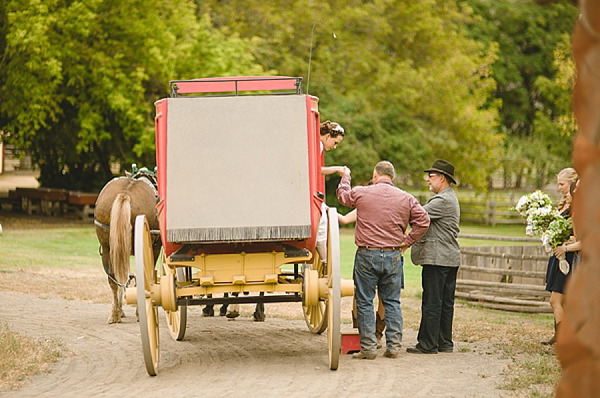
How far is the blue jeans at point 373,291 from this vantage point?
819 centimetres

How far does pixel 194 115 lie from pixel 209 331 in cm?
370

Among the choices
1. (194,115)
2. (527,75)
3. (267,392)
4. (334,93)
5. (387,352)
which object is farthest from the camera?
(527,75)

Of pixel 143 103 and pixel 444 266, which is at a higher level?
pixel 143 103

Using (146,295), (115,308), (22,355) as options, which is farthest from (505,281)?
(22,355)

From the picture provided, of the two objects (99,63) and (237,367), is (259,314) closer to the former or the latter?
(237,367)

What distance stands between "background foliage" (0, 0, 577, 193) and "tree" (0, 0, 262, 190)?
0.17 feet

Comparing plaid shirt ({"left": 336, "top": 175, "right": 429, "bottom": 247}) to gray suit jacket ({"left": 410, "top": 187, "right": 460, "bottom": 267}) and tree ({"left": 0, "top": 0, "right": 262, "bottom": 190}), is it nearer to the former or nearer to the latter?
gray suit jacket ({"left": 410, "top": 187, "right": 460, "bottom": 267})

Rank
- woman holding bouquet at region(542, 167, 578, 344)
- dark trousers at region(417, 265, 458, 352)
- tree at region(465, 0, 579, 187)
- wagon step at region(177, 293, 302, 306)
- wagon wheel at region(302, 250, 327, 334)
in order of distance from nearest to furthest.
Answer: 1. wagon step at region(177, 293, 302, 306)
2. woman holding bouquet at region(542, 167, 578, 344)
3. dark trousers at region(417, 265, 458, 352)
4. wagon wheel at region(302, 250, 327, 334)
5. tree at region(465, 0, 579, 187)

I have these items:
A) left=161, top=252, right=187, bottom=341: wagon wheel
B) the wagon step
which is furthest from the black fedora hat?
left=161, top=252, right=187, bottom=341: wagon wheel

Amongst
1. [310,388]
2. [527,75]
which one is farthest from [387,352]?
[527,75]

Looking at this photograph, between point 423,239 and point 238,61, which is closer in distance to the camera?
point 423,239

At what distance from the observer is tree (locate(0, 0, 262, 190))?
2581 centimetres

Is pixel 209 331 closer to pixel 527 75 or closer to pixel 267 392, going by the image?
pixel 267 392

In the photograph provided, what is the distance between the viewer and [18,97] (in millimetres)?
26453
